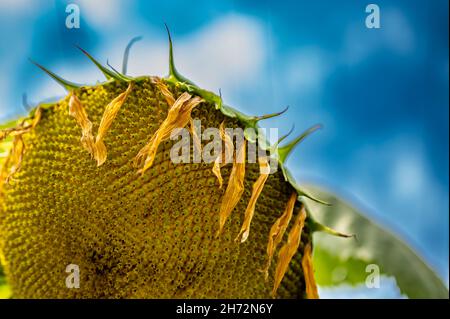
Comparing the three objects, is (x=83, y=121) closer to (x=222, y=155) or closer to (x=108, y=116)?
(x=108, y=116)

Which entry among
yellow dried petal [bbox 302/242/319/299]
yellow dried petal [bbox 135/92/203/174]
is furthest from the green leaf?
yellow dried petal [bbox 135/92/203/174]

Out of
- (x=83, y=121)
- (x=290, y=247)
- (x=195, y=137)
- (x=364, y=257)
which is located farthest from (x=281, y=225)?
(x=364, y=257)

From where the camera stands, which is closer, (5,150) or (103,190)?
(103,190)
